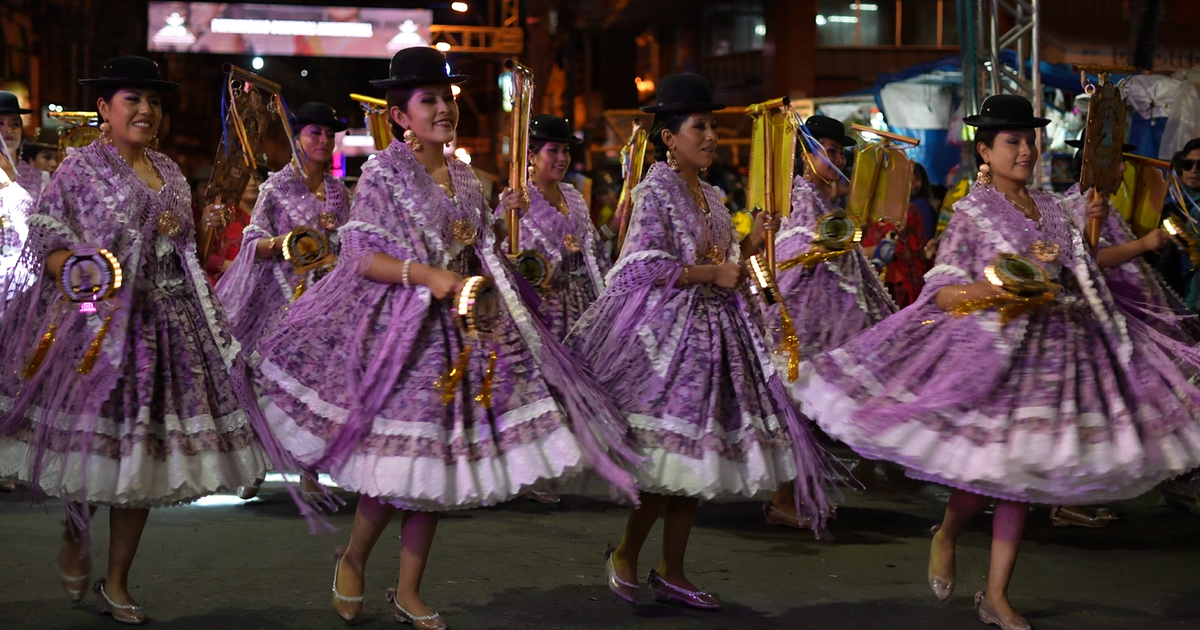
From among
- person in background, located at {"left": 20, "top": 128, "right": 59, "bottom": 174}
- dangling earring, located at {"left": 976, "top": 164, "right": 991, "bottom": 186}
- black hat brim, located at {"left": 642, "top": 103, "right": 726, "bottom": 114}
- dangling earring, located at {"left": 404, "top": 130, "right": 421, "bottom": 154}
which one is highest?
black hat brim, located at {"left": 642, "top": 103, "right": 726, "bottom": 114}

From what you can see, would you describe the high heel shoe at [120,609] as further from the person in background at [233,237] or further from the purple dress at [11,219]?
the person in background at [233,237]

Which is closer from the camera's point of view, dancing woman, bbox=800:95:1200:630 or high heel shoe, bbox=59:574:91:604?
dancing woman, bbox=800:95:1200:630

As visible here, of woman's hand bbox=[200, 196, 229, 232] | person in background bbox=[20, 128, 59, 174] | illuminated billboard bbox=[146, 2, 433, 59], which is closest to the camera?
woman's hand bbox=[200, 196, 229, 232]

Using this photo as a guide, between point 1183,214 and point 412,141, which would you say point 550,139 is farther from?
point 1183,214

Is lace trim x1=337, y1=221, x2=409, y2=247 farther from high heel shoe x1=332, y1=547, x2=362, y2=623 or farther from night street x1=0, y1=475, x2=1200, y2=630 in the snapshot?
night street x1=0, y1=475, x2=1200, y2=630

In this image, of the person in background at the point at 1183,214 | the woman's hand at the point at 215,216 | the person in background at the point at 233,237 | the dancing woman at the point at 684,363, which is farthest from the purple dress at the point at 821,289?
the person in background at the point at 233,237

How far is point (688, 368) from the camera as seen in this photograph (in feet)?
17.4

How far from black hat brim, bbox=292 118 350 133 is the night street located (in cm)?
212

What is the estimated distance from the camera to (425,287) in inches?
191

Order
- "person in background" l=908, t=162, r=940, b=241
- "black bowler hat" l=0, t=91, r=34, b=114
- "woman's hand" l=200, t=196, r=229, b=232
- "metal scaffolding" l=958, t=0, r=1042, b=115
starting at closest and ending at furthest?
"woman's hand" l=200, t=196, r=229, b=232, "black bowler hat" l=0, t=91, r=34, b=114, "person in background" l=908, t=162, r=940, b=241, "metal scaffolding" l=958, t=0, r=1042, b=115

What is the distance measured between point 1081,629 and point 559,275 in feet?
13.3

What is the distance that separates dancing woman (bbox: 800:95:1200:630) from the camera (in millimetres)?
4871

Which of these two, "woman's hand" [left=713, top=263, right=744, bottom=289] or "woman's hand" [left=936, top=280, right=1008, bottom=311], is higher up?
"woman's hand" [left=713, top=263, right=744, bottom=289]

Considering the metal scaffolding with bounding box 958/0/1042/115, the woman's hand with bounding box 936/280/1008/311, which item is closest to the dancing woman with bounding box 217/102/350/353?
the woman's hand with bounding box 936/280/1008/311
